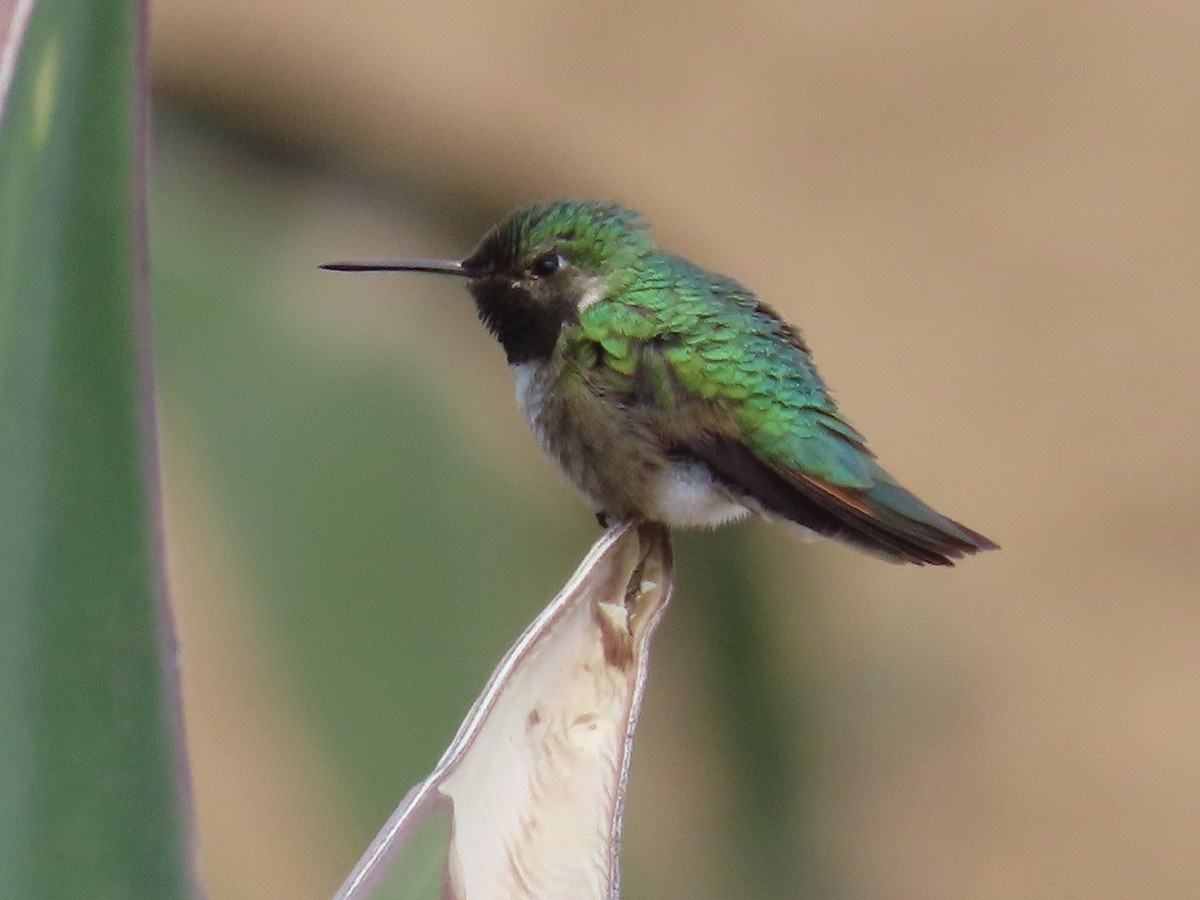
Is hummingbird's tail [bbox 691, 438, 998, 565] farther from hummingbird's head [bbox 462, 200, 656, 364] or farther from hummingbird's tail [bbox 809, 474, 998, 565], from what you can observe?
hummingbird's head [bbox 462, 200, 656, 364]

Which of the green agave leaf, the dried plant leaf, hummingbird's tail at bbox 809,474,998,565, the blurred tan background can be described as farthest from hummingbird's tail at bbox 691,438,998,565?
the blurred tan background

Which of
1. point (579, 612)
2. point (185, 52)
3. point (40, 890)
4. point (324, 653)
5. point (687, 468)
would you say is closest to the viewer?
point (40, 890)

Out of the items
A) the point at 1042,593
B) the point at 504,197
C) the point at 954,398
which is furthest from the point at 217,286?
the point at 1042,593

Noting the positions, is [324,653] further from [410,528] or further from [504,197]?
[504,197]

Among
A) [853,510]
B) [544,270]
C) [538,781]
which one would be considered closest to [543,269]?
[544,270]

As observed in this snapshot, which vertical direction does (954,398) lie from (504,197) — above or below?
below

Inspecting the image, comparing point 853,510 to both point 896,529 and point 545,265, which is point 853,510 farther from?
point 545,265
